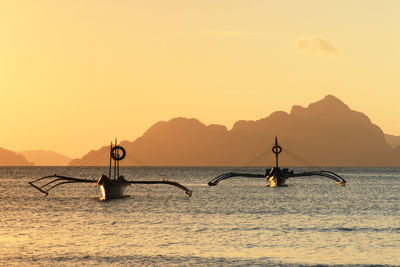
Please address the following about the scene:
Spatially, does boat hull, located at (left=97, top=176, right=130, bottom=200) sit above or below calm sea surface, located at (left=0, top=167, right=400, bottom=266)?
above

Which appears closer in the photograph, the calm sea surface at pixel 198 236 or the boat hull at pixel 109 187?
the calm sea surface at pixel 198 236

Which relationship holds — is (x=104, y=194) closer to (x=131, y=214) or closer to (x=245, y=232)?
(x=131, y=214)

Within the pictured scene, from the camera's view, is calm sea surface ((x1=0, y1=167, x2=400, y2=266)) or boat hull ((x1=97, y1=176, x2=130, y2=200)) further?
boat hull ((x1=97, y1=176, x2=130, y2=200))

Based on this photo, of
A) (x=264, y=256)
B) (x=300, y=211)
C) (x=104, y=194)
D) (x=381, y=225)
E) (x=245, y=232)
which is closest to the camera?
(x=264, y=256)

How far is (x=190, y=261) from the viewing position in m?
40.9

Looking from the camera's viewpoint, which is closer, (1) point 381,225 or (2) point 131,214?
(1) point 381,225

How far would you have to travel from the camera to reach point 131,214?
76.7 meters

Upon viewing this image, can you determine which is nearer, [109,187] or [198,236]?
[198,236]

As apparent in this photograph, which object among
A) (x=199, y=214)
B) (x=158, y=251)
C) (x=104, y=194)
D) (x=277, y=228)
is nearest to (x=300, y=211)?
(x=199, y=214)

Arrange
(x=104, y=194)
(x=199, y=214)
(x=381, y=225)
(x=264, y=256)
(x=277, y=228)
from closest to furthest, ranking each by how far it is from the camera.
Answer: (x=264, y=256)
(x=277, y=228)
(x=381, y=225)
(x=199, y=214)
(x=104, y=194)

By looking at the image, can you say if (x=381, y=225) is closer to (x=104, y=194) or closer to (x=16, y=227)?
(x=16, y=227)

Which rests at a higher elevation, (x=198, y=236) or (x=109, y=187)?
(x=109, y=187)

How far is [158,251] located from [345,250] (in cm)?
1424

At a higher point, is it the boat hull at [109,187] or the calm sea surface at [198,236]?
the boat hull at [109,187]
